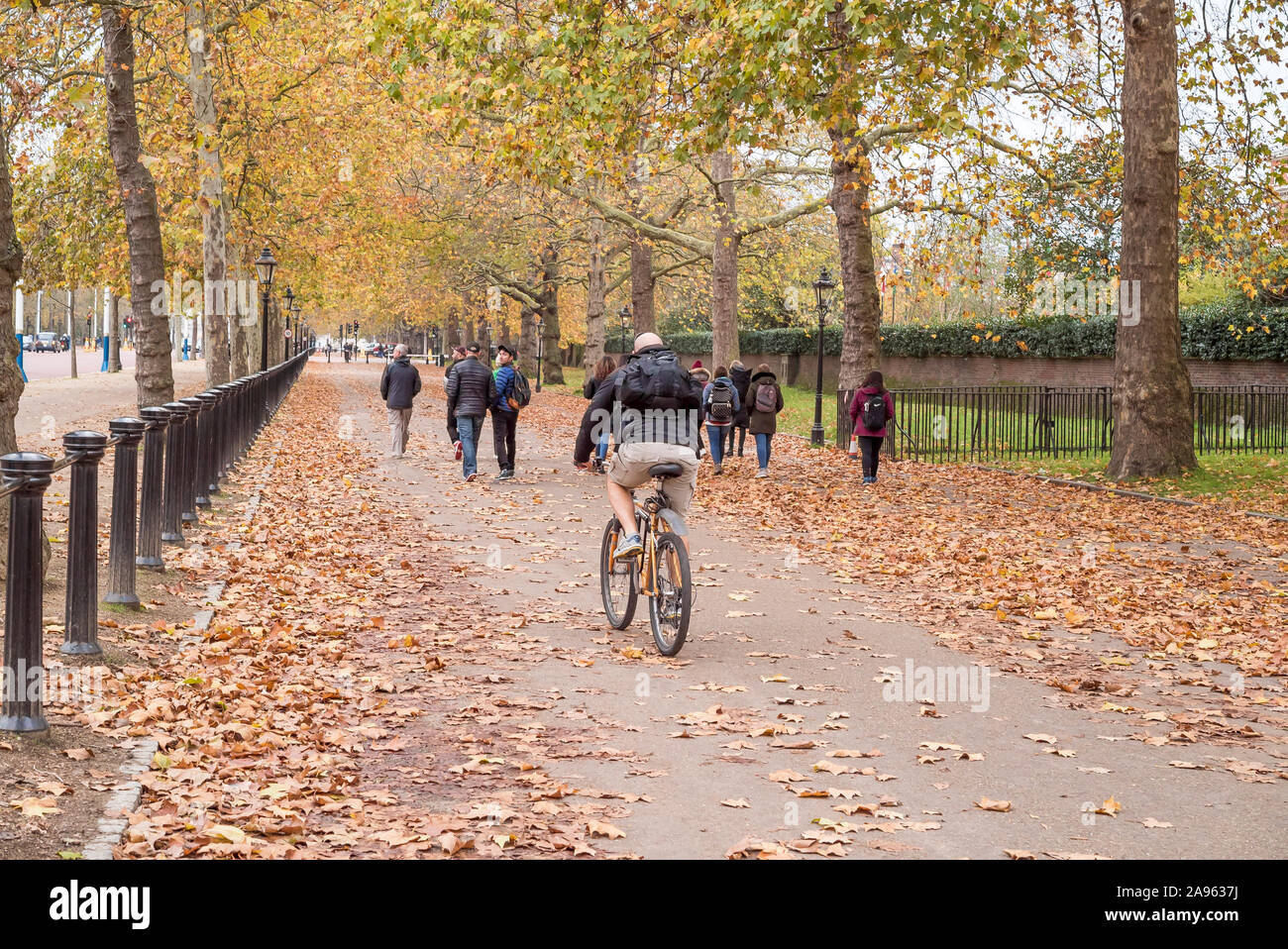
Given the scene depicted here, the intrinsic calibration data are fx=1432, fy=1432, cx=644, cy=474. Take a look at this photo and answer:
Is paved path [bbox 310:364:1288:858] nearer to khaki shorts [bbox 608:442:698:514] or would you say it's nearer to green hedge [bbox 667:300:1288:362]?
khaki shorts [bbox 608:442:698:514]

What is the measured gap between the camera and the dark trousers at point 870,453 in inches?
762

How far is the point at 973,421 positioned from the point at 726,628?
56.4 feet

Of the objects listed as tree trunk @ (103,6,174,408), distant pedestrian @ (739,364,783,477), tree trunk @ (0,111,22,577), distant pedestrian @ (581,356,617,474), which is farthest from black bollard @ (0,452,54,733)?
distant pedestrian @ (739,364,783,477)

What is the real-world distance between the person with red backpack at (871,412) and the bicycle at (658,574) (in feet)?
32.6

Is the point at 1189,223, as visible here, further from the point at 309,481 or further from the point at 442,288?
the point at 442,288

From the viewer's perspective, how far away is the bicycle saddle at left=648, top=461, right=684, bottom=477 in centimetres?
Answer: 859

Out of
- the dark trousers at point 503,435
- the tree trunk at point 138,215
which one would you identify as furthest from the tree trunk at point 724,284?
the tree trunk at point 138,215

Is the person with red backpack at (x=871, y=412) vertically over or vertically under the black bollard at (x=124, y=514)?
over

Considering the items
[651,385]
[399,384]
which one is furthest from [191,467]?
[399,384]

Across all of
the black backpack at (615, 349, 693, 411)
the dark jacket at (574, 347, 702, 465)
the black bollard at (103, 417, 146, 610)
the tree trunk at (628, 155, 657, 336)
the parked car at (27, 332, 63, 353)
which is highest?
the parked car at (27, 332, 63, 353)

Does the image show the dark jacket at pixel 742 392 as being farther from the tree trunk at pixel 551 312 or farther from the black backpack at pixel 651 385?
the tree trunk at pixel 551 312

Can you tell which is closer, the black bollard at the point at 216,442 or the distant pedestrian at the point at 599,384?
the black bollard at the point at 216,442

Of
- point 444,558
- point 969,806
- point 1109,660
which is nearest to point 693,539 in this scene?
point 444,558

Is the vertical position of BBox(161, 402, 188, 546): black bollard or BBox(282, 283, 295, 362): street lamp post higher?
BBox(282, 283, 295, 362): street lamp post
